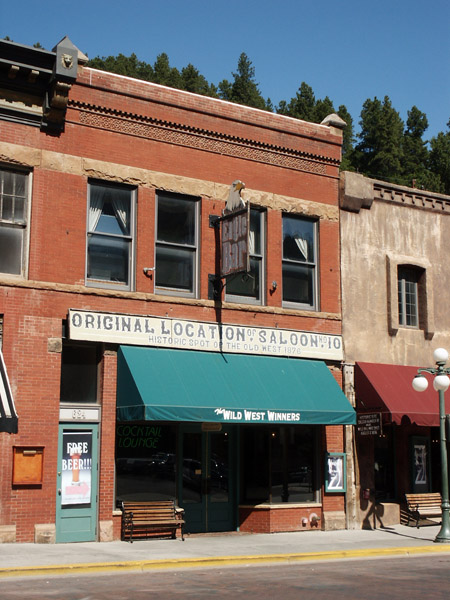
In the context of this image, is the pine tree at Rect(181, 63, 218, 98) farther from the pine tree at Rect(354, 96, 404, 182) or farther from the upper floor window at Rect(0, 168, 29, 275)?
the upper floor window at Rect(0, 168, 29, 275)

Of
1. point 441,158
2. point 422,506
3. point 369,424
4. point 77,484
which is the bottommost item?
point 422,506

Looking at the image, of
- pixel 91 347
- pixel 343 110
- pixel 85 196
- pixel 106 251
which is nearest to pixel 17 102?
pixel 85 196

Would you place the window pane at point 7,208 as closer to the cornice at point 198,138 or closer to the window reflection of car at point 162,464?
the cornice at point 198,138

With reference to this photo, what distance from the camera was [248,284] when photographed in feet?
66.1

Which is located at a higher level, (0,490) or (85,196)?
(85,196)

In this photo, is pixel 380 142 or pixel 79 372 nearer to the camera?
pixel 79 372

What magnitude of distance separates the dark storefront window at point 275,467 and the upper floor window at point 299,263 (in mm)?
3316

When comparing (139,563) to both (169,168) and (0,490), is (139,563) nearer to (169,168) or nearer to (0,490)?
(0,490)

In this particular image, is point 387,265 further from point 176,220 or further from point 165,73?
point 165,73

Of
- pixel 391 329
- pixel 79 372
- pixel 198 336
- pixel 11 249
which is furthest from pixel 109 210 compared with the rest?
pixel 391 329

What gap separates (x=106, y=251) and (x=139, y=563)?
23.8 feet

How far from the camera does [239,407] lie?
1778cm

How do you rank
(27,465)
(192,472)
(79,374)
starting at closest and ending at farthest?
(27,465) → (79,374) → (192,472)

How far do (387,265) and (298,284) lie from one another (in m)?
2.97
